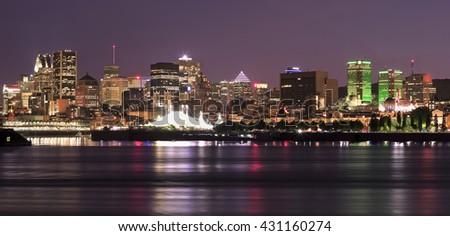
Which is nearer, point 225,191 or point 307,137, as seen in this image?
point 225,191

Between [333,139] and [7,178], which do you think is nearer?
[7,178]

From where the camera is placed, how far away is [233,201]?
2659cm

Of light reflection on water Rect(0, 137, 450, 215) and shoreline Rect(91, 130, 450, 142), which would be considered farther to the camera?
shoreline Rect(91, 130, 450, 142)

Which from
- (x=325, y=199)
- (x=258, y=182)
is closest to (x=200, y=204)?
(x=325, y=199)

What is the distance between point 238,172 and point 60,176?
8726mm

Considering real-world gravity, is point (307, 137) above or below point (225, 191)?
A: above

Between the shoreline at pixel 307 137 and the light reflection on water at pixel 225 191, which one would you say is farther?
the shoreline at pixel 307 137

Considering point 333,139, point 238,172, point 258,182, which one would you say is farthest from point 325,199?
point 333,139

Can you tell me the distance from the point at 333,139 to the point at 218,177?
4974 inches

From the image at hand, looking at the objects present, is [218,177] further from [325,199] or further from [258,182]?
[325,199]
